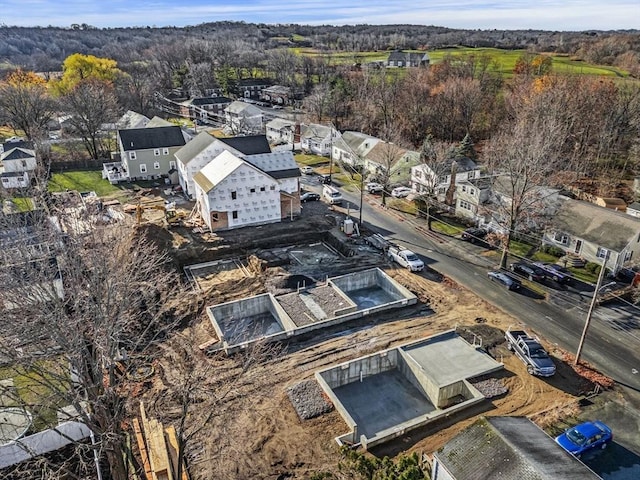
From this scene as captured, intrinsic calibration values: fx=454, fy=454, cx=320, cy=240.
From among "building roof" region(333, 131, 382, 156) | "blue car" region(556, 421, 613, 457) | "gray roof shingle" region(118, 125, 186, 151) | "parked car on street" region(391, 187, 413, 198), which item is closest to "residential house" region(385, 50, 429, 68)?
"building roof" region(333, 131, 382, 156)

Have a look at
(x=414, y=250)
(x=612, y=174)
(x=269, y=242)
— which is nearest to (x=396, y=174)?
(x=414, y=250)

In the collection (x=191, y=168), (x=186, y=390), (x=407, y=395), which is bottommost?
(x=407, y=395)

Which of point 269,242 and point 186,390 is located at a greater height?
point 186,390

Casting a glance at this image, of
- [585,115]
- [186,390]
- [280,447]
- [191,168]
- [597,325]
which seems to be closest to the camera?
[186,390]

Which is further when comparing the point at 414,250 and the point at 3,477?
the point at 414,250

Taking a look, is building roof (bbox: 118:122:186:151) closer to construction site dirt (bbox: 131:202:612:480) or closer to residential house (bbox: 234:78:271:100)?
construction site dirt (bbox: 131:202:612:480)

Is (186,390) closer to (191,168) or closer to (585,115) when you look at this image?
(191,168)
